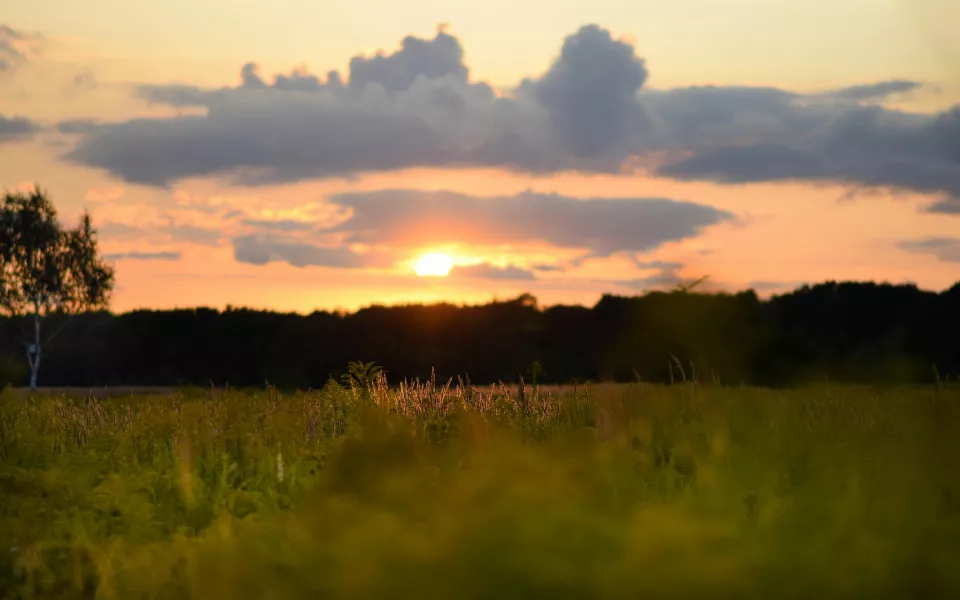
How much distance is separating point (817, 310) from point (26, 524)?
46.2m

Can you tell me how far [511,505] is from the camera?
598cm

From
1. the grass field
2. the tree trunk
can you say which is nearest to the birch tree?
the tree trunk

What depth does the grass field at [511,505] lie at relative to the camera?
5.50 metres

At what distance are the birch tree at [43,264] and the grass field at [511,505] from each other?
→ 42.7 meters

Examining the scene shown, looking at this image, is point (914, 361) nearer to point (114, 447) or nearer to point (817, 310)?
point (817, 310)

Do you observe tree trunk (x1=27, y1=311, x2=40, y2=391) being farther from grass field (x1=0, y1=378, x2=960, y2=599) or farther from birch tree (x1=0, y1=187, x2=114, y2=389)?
grass field (x1=0, y1=378, x2=960, y2=599)

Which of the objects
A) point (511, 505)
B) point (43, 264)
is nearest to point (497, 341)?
point (43, 264)

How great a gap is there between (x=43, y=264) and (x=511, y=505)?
54.2m

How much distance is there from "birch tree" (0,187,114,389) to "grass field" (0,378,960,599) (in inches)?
1680

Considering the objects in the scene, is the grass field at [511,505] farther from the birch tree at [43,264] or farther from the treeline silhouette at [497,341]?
the birch tree at [43,264]

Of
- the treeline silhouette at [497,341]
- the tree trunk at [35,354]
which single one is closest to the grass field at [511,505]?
the treeline silhouette at [497,341]

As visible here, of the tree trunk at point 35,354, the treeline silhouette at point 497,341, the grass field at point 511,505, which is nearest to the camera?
the grass field at point 511,505

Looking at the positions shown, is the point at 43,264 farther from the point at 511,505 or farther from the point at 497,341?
the point at 511,505

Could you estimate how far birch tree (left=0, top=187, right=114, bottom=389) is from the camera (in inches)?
2157
